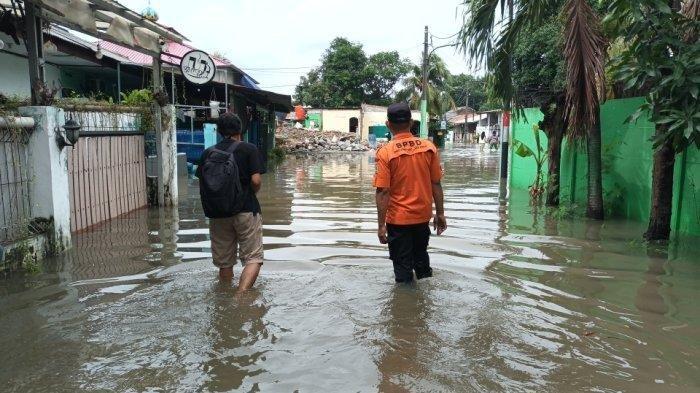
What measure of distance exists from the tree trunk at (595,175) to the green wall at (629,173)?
433 millimetres

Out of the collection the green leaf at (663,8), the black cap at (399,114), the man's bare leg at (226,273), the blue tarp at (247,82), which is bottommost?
the man's bare leg at (226,273)

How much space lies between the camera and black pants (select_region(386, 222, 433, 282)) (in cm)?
500

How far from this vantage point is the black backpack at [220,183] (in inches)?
188

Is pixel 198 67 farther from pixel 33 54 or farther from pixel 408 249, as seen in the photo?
pixel 408 249

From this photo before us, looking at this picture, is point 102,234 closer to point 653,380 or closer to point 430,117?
point 653,380

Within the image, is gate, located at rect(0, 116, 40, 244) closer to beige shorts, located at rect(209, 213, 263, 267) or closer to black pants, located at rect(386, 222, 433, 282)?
beige shorts, located at rect(209, 213, 263, 267)

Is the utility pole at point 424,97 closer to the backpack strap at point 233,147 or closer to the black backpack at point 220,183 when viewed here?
the backpack strap at point 233,147

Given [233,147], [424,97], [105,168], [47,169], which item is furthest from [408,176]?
[424,97]

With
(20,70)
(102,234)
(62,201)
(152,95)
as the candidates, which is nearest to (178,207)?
(152,95)

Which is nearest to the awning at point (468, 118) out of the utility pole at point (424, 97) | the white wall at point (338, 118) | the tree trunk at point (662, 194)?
the white wall at point (338, 118)

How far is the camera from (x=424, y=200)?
491cm

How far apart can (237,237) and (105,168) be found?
16.1 ft

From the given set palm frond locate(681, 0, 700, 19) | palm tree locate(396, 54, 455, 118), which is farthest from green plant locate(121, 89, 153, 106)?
palm tree locate(396, 54, 455, 118)

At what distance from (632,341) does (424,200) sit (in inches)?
76.2
